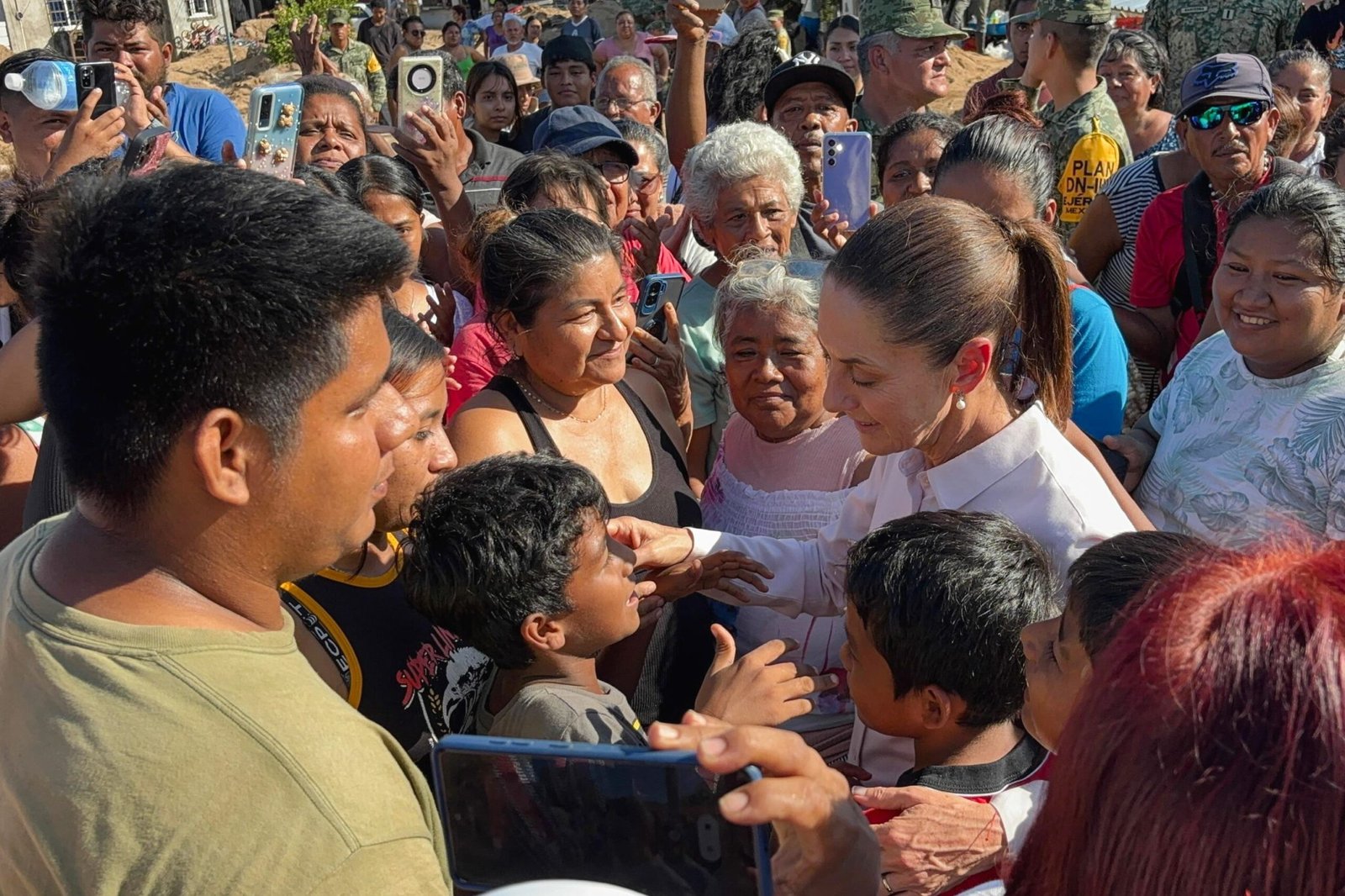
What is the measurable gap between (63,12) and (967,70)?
2505 centimetres

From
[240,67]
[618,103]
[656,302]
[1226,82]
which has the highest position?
[1226,82]

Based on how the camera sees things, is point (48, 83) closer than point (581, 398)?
No

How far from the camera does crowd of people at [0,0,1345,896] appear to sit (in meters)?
1.09

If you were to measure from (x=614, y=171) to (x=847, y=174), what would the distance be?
115cm

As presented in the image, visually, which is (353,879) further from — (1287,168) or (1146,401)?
(1287,168)

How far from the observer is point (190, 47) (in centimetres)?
2678

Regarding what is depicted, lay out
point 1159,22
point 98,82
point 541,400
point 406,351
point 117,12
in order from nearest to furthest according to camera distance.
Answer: point 406,351 → point 541,400 → point 98,82 → point 117,12 → point 1159,22

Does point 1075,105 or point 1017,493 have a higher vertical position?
point 1075,105

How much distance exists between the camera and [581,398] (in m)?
3.09

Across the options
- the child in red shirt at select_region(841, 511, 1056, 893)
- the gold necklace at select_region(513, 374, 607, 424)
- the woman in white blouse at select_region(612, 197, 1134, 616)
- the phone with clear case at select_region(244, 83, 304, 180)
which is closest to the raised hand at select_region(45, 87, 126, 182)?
the phone with clear case at select_region(244, 83, 304, 180)

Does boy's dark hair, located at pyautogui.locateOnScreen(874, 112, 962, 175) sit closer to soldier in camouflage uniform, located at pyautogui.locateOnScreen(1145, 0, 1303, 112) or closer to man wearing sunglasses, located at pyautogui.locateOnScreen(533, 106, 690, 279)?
man wearing sunglasses, located at pyautogui.locateOnScreen(533, 106, 690, 279)

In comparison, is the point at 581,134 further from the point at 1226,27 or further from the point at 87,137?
the point at 1226,27

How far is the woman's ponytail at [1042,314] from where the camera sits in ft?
7.64

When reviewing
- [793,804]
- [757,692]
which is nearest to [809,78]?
[757,692]
